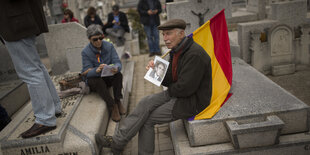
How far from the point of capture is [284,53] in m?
6.05

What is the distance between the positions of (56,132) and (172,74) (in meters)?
1.52

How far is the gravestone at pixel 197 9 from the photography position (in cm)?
571

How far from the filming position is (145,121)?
10.7 feet

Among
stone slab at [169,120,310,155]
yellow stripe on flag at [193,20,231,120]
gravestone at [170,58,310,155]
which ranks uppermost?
yellow stripe on flag at [193,20,231,120]

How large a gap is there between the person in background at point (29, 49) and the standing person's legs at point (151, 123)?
108cm

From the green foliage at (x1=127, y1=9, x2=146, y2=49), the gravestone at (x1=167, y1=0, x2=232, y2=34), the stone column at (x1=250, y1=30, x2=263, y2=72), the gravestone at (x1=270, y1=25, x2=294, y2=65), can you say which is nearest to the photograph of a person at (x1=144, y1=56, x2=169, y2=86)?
the gravestone at (x1=167, y1=0, x2=232, y2=34)

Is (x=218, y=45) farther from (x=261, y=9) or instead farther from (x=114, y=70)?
(x=261, y=9)

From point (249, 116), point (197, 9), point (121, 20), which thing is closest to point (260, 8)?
point (197, 9)

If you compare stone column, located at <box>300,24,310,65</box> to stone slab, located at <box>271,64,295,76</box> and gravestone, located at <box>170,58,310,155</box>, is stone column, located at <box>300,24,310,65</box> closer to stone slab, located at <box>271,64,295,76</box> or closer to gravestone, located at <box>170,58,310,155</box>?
stone slab, located at <box>271,64,295,76</box>

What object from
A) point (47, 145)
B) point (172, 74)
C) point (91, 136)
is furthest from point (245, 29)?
point (47, 145)

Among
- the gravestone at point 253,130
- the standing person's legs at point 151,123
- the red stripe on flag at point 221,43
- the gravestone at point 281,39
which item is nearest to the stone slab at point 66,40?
the red stripe on flag at point 221,43

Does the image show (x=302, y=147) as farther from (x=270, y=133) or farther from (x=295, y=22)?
(x=295, y=22)

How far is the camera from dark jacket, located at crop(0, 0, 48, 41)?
2.79 metres

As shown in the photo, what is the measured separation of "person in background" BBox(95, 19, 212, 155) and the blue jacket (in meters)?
1.22
